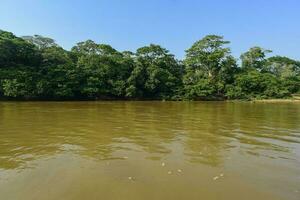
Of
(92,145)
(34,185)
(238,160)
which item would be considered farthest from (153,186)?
(92,145)

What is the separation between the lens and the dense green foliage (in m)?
32.7

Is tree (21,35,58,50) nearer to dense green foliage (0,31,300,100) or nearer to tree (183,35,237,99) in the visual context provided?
dense green foliage (0,31,300,100)

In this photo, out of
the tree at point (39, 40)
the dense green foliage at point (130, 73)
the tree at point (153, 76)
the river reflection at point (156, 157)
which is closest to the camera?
the river reflection at point (156, 157)

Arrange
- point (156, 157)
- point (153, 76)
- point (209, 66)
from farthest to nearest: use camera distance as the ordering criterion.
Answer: point (209, 66), point (153, 76), point (156, 157)

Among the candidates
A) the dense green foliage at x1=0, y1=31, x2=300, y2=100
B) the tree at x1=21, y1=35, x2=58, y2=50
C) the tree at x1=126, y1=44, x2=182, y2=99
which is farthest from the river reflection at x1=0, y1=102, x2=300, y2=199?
the tree at x1=21, y1=35, x2=58, y2=50

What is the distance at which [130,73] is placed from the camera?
128 ft

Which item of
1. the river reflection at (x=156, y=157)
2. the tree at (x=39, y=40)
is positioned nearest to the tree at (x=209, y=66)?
the tree at (x=39, y=40)

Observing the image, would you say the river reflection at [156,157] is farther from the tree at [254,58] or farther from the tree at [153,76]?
the tree at [254,58]

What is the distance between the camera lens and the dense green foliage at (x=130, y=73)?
32719 millimetres

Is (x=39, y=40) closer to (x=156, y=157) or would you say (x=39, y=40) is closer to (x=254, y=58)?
(x=254, y=58)

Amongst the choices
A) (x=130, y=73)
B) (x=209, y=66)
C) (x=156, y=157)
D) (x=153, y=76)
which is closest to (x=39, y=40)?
(x=130, y=73)

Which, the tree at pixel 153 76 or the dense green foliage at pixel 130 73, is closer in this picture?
the dense green foliage at pixel 130 73

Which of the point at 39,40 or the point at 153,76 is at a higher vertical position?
the point at 39,40

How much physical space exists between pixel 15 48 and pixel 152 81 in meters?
15.5
